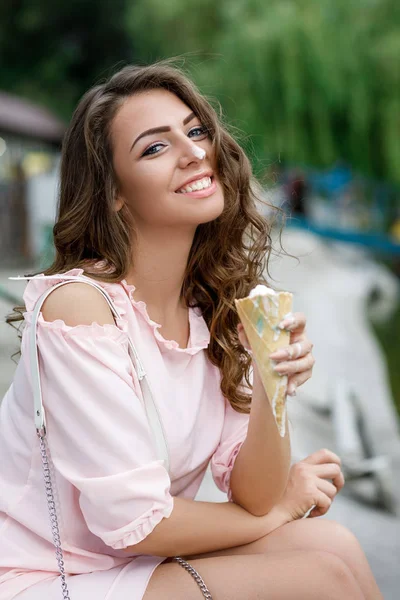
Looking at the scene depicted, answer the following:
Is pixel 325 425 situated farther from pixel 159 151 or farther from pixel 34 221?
pixel 34 221

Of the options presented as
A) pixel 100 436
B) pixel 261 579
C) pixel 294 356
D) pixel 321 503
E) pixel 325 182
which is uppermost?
pixel 294 356

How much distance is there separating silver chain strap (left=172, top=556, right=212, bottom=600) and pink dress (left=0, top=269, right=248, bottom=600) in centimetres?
5

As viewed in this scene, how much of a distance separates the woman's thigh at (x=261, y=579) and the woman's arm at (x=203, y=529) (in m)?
0.04

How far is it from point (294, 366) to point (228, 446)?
0.43 metres

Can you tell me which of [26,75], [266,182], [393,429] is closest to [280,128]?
[393,429]

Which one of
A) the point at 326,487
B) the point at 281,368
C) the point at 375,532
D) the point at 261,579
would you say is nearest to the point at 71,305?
the point at 281,368

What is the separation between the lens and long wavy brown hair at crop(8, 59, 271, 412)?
1.88 m

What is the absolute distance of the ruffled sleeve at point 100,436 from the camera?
1.53 m

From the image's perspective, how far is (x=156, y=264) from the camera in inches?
76.2

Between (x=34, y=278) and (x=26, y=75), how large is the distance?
2625 centimetres

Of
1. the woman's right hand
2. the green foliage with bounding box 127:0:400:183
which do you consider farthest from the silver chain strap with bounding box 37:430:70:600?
the green foliage with bounding box 127:0:400:183

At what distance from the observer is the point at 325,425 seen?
4.88 m

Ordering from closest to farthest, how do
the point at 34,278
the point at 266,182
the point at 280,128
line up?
the point at 34,278
the point at 266,182
the point at 280,128

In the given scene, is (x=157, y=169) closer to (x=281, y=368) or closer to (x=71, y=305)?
(x=71, y=305)
